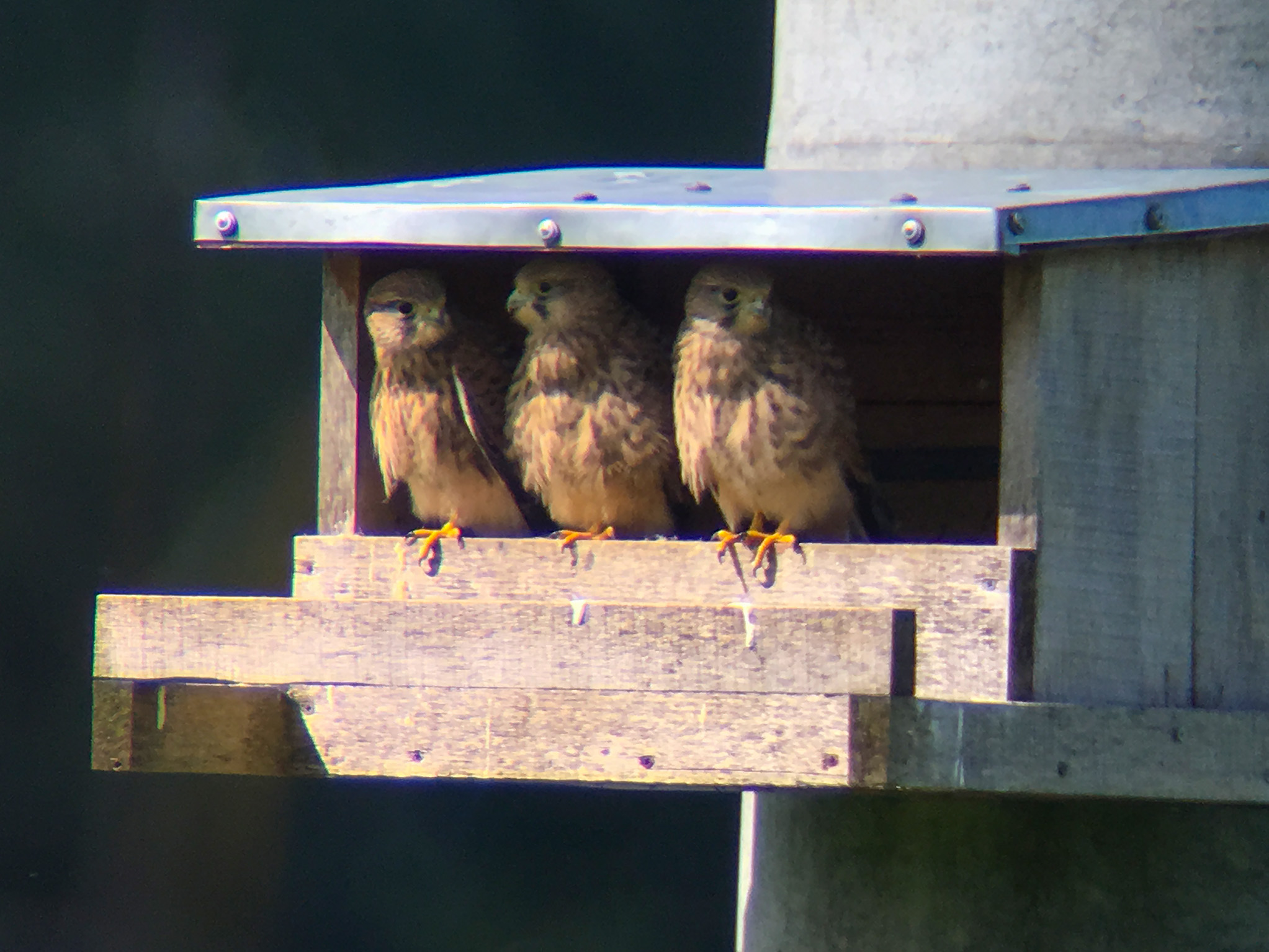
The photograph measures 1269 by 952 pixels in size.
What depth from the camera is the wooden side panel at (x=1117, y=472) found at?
3.60 meters

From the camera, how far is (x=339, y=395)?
14.1 ft

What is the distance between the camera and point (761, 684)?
10.9 feet

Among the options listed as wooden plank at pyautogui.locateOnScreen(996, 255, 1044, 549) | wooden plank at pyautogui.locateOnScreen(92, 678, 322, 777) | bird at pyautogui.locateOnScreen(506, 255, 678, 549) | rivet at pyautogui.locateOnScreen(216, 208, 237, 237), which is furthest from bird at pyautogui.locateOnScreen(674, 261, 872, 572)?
wooden plank at pyautogui.locateOnScreen(92, 678, 322, 777)

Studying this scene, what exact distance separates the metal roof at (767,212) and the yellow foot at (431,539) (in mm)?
512

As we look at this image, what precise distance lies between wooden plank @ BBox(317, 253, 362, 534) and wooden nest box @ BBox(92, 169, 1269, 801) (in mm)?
216

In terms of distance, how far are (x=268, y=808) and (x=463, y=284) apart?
2.08 metres

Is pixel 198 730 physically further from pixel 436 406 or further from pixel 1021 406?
pixel 1021 406

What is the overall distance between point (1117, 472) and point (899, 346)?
3.65ft

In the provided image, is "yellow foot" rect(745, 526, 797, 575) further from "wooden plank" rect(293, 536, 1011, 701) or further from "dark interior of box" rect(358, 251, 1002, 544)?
Result: "dark interior of box" rect(358, 251, 1002, 544)

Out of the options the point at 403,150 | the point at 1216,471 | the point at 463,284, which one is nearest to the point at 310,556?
the point at 463,284

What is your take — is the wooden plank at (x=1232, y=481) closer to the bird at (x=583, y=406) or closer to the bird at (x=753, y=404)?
the bird at (x=753, y=404)

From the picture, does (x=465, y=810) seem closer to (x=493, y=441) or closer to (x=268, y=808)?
(x=268, y=808)

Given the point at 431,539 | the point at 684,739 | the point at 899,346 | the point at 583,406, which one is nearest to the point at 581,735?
the point at 684,739

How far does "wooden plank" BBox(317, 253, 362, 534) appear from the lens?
4273mm
